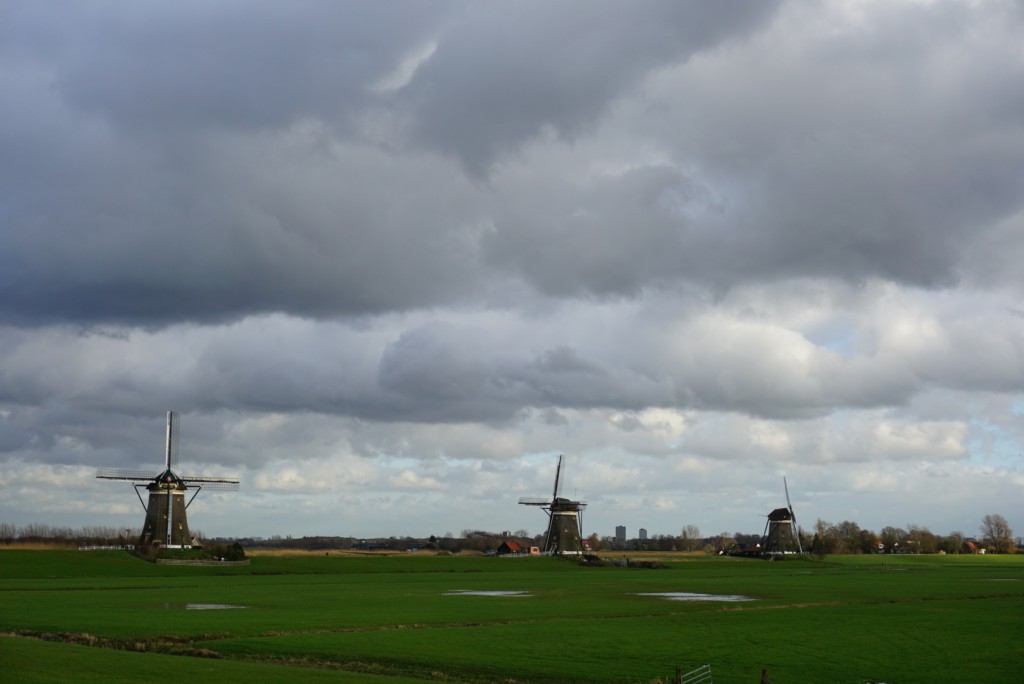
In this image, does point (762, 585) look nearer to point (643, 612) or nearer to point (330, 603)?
point (643, 612)

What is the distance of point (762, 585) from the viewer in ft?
281

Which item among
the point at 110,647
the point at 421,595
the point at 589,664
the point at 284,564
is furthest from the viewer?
the point at 284,564

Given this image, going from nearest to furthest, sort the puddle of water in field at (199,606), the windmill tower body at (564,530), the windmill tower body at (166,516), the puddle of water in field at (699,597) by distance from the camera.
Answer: the puddle of water in field at (199,606) → the puddle of water in field at (699,597) → the windmill tower body at (166,516) → the windmill tower body at (564,530)

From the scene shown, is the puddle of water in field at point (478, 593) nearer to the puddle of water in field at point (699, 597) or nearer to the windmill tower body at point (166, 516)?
the puddle of water in field at point (699, 597)

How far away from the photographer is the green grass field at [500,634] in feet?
106

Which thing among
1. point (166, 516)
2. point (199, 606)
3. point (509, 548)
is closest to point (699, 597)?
point (199, 606)

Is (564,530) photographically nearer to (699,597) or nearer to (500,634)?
(699,597)

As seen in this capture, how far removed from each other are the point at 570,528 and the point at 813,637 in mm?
119570

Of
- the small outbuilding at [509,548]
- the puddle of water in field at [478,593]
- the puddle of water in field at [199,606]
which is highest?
the puddle of water in field at [199,606]

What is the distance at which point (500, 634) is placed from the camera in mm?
43844

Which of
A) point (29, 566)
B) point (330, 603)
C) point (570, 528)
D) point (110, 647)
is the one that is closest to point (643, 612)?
point (330, 603)

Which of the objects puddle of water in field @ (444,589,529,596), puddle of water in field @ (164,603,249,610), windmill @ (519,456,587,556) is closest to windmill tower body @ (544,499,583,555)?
windmill @ (519,456,587,556)

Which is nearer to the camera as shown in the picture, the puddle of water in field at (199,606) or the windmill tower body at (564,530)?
the puddle of water in field at (199,606)

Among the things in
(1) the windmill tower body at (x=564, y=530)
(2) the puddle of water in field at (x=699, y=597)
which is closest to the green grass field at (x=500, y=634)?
(2) the puddle of water in field at (x=699, y=597)
